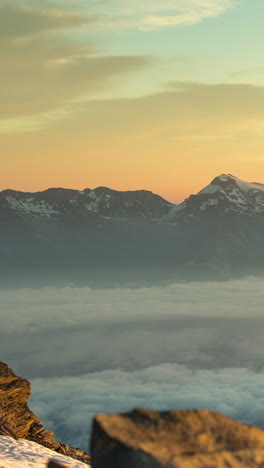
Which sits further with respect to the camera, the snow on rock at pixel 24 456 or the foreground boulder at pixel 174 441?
the snow on rock at pixel 24 456

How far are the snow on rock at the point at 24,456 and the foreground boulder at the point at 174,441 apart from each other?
2642 cm

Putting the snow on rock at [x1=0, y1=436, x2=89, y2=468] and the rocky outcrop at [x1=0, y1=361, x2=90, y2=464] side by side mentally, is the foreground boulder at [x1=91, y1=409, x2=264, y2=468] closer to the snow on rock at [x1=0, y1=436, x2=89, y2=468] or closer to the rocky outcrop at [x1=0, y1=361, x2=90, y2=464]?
the snow on rock at [x1=0, y1=436, x2=89, y2=468]

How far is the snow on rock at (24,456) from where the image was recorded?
35.4 metres

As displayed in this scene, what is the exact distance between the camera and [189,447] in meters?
8.12

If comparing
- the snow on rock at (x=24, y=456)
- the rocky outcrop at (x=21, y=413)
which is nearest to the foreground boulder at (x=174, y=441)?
the snow on rock at (x=24, y=456)

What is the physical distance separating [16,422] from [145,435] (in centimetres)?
4495

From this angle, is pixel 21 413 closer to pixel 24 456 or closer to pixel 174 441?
pixel 24 456

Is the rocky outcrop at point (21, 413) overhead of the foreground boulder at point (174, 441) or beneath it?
beneath

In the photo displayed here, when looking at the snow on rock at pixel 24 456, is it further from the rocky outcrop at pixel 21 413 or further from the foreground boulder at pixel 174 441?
the foreground boulder at pixel 174 441

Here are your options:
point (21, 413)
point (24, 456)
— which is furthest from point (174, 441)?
point (21, 413)

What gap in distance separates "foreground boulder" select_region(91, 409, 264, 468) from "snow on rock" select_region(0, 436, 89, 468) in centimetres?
2642

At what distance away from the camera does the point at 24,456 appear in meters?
38.3

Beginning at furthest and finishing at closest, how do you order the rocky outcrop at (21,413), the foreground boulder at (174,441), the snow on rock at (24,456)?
the rocky outcrop at (21,413), the snow on rock at (24,456), the foreground boulder at (174,441)

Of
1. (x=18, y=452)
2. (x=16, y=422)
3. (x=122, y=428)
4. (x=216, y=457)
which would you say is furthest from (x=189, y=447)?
(x=16, y=422)
